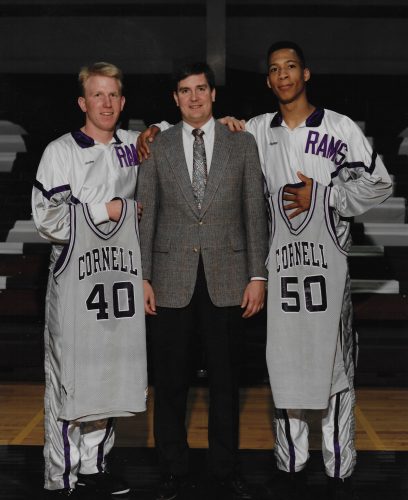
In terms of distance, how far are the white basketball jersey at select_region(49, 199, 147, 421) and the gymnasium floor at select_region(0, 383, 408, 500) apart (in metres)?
0.37

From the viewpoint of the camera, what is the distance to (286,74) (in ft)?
9.71

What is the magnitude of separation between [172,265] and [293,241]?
426mm

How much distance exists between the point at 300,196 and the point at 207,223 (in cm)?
33

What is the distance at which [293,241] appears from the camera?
9.70 feet

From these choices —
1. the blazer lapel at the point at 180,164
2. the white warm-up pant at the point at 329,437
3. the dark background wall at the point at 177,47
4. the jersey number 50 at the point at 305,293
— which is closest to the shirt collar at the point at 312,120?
the blazer lapel at the point at 180,164

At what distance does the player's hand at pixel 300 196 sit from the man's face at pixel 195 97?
1.28ft

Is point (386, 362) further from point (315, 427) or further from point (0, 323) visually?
point (0, 323)

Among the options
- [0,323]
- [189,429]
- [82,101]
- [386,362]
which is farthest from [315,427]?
[0,323]

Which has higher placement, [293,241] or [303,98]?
[303,98]

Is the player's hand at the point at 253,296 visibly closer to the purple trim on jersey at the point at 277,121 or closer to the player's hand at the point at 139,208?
the player's hand at the point at 139,208


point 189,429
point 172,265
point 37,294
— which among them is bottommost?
point 189,429

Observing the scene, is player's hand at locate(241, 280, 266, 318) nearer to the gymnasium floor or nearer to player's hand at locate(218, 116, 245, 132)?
player's hand at locate(218, 116, 245, 132)

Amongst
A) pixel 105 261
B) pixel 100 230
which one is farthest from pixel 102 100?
pixel 105 261

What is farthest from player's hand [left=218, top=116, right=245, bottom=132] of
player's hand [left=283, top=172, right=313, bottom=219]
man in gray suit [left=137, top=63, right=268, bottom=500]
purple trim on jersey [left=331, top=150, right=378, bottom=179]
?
purple trim on jersey [left=331, top=150, right=378, bottom=179]
